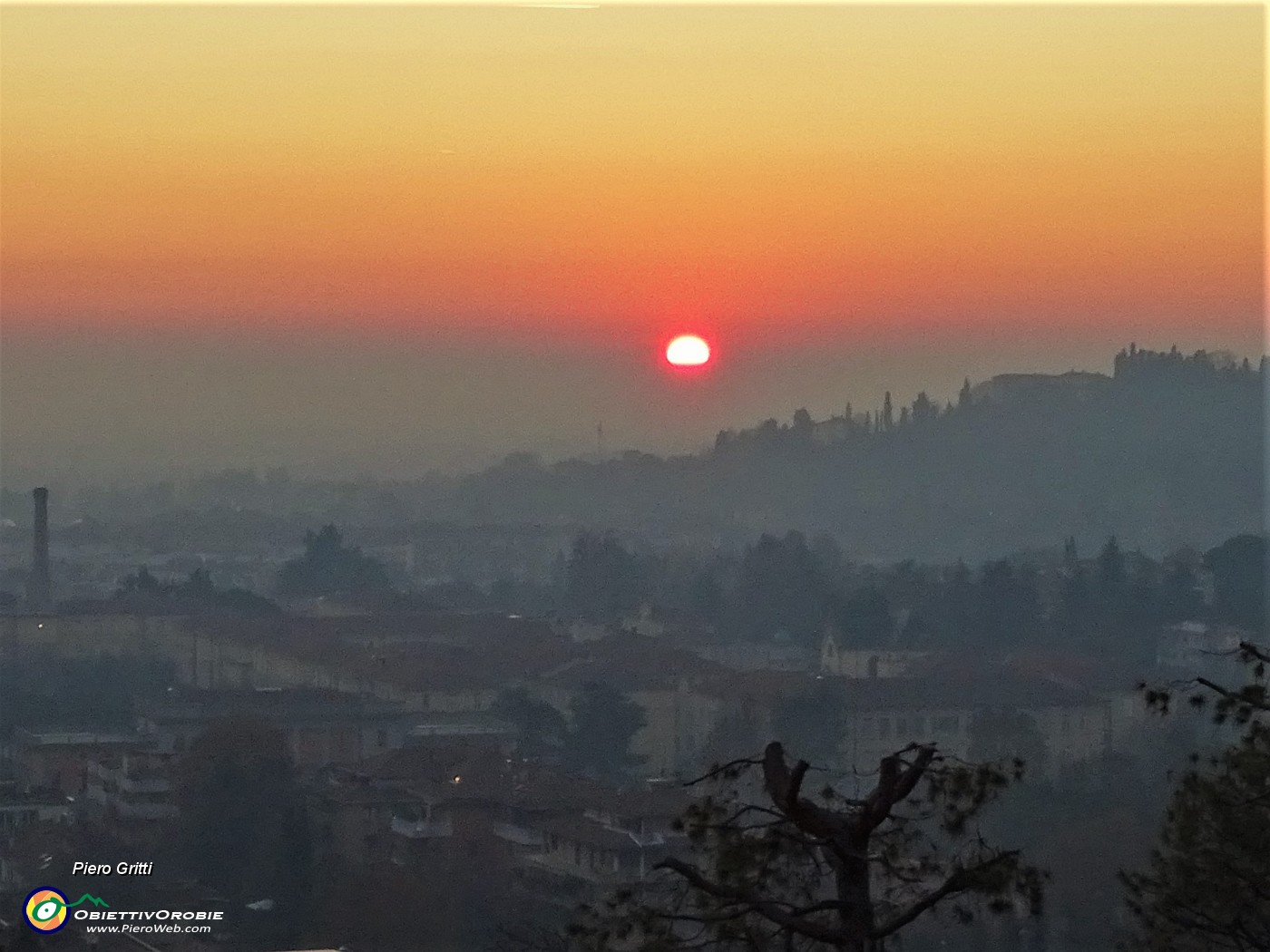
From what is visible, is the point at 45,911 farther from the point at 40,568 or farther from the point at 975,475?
the point at 975,475

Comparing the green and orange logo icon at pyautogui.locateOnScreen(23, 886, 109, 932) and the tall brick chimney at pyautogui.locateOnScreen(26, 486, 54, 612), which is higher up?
the tall brick chimney at pyautogui.locateOnScreen(26, 486, 54, 612)

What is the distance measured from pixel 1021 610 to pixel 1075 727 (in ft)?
10.0

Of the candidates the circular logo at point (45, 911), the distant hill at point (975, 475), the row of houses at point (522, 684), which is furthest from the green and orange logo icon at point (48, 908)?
the distant hill at point (975, 475)

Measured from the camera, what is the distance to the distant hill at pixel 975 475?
40.6 feet

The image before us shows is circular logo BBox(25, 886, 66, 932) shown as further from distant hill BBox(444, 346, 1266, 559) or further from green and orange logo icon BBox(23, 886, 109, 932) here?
distant hill BBox(444, 346, 1266, 559)

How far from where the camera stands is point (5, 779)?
909 centimetres

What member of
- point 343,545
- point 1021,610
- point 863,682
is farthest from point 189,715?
point 1021,610

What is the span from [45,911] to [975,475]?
37.9 ft

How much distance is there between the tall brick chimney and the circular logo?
484 centimetres

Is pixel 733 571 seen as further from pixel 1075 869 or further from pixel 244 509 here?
pixel 1075 869

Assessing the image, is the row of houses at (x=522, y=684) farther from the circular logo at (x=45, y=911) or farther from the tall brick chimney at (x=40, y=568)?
the circular logo at (x=45, y=911)

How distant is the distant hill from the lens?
12.4m

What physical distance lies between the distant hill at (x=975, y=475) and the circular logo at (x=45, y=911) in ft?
22.0

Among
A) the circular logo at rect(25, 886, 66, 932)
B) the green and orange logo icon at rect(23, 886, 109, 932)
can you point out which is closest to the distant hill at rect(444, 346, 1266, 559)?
the green and orange logo icon at rect(23, 886, 109, 932)
